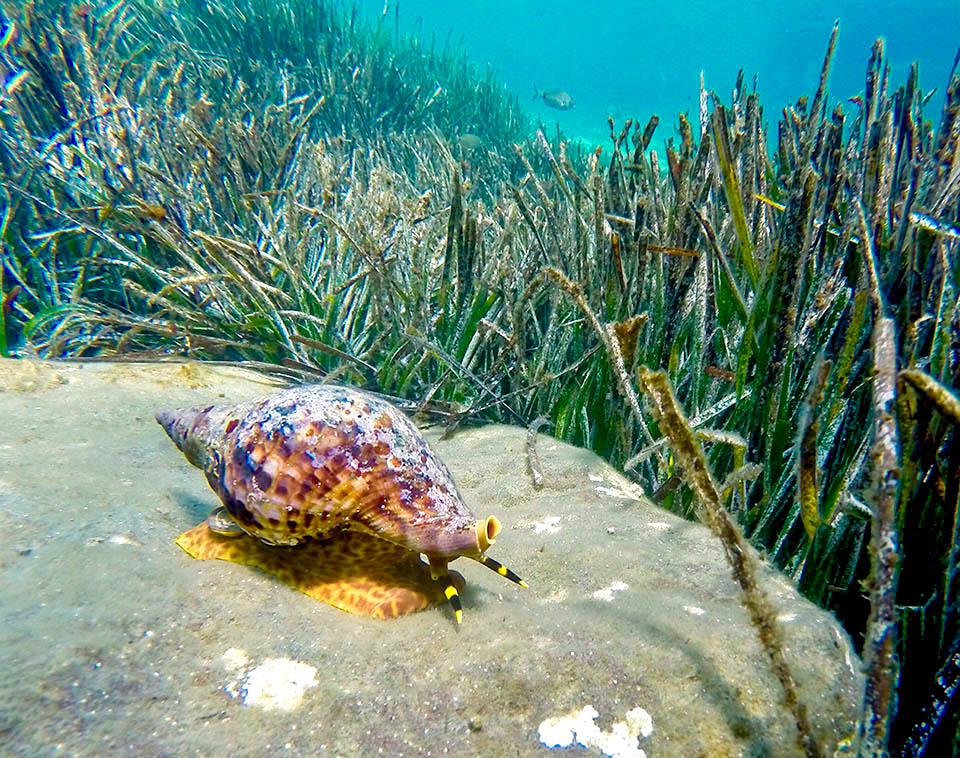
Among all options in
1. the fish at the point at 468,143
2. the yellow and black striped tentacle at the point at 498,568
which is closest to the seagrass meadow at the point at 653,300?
the yellow and black striped tentacle at the point at 498,568

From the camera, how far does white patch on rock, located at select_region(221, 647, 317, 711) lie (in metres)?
1.08

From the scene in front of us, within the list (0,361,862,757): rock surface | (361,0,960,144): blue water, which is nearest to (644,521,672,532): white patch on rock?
(0,361,862,757): rock surface

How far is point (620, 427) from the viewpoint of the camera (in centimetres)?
232

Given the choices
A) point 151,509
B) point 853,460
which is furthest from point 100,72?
point 853,460

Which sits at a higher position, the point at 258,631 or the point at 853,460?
the point at 853,460

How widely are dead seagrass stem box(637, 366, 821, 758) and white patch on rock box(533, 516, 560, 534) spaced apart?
2.85 ft

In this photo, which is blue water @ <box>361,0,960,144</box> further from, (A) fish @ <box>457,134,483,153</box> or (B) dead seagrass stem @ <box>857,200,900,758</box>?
(B) dead seagrass stem @ <box>857,200,900,758</box>

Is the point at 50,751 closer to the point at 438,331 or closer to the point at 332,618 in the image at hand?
the point at 332,618

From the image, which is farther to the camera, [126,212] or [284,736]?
[126,212]

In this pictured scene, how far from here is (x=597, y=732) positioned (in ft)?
3.49

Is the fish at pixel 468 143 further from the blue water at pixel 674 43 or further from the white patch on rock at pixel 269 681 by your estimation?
the blue water at pixel 674 43

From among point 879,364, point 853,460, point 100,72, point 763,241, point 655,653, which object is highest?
point 100,72

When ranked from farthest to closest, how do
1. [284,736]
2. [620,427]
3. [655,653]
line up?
[620,427], [655,653], [284,736]

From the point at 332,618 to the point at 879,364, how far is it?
1.38m
